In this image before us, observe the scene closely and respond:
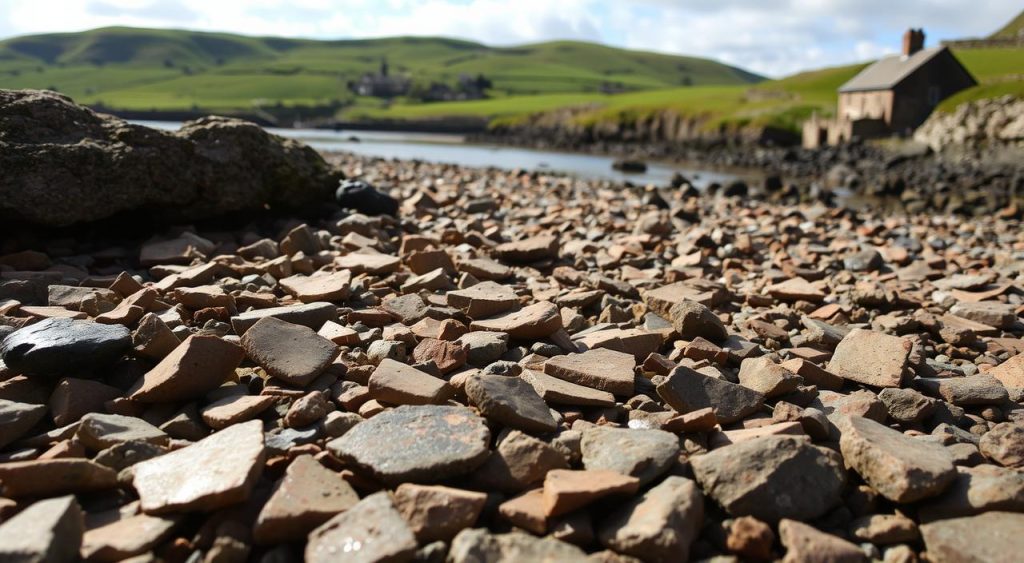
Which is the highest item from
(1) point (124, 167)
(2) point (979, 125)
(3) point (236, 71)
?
(3) point (236, 71)

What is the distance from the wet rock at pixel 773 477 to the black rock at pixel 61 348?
9.19 feet

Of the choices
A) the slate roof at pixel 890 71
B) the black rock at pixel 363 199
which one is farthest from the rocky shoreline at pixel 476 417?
the slate roof at pixel 890 71

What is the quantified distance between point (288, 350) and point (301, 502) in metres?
1.32

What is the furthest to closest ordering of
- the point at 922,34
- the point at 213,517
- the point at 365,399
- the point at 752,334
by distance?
1. the point at 922,34
2. the point at 752,334
3. the point at 365,399
4. the point at 213,517

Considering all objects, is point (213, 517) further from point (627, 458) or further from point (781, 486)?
point (781, 486)

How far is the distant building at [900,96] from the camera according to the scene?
46.8 m

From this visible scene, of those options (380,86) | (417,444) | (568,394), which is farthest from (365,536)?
(380,86)

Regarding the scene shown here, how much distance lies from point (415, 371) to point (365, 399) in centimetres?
28

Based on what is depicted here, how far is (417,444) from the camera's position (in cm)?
260

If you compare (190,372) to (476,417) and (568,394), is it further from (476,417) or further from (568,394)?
(568,394)

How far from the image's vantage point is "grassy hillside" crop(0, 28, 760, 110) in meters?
105

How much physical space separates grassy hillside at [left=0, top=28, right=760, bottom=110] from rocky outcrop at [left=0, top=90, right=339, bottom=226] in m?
87.4

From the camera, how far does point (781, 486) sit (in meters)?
2.45

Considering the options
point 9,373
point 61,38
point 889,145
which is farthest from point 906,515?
point 61,38
